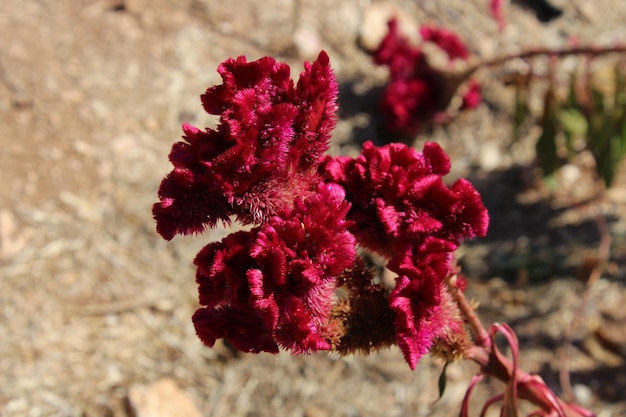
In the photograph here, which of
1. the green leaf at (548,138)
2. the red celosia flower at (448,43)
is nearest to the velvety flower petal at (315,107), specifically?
the green leaf at (548,138)

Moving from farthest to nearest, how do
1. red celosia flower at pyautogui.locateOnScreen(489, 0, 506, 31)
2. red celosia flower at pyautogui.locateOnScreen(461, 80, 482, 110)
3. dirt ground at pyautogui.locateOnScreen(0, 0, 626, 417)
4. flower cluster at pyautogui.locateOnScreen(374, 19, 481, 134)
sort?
red celosia flower at pyautogui.locateOnScreen(489, 0, 506, 31) < red celosia flower at pyautogui.locateOnScreen(461, 80, 482, 110) < flower cluster at pyautogui.locateOnScreen(374, 19, 481, 134) < dirt ground at pyautogui.locateOnScreen(0, 0, 626, 417)

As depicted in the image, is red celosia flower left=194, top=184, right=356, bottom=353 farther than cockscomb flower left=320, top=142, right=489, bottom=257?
No

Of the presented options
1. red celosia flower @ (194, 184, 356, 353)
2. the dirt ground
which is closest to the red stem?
red celosia flower @ (194, 184, 356, 353)

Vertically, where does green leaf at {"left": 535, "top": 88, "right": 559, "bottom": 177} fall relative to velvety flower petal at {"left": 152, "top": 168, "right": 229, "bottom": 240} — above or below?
above

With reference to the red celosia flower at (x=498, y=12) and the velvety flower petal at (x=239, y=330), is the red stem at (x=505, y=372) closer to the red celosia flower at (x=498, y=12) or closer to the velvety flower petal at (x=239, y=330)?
the velvety flower petal at (x=239, y=330)

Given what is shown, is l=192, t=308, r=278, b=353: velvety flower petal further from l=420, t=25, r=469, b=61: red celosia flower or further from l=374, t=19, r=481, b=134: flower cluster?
l=420, t=25, r=469, b=61: red celosia flower

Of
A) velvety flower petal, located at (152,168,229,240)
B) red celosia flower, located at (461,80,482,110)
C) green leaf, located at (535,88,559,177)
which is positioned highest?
red celosia flower, located at (461,80,482,110)

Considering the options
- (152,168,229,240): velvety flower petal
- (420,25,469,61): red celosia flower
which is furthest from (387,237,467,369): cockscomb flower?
(420,25,469,61): red celosia flower

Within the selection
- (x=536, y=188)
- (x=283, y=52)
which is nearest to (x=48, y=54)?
(x=283, y=52)

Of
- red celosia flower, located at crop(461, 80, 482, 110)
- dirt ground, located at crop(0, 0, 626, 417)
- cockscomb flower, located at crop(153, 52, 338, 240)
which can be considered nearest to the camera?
cockscomb flower, located at crop(153, 52, 338, 240)
